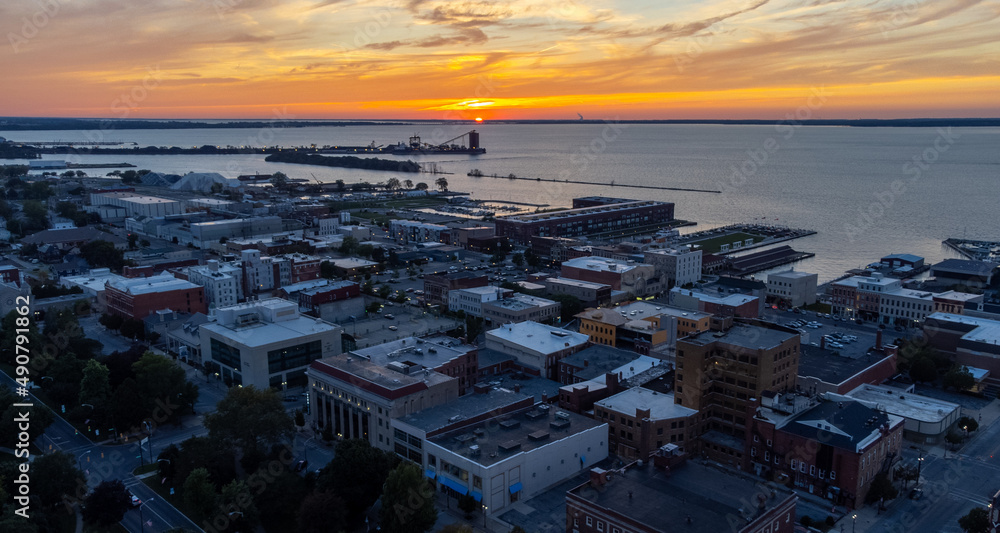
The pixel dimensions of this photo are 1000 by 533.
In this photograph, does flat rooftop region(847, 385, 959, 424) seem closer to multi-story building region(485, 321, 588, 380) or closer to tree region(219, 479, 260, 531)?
multi-story building region(485, 321, 588, 380)

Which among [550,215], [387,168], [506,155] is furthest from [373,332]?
[506,155]

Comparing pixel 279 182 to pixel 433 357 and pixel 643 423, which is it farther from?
pixel 643 423

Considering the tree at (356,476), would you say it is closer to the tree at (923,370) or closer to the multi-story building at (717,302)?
the multi-story building at (717,302)

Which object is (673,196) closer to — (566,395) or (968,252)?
(968,252)

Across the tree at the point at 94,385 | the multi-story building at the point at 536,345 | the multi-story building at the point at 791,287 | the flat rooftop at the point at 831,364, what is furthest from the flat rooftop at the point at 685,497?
the multi-story building at the point at 791,287

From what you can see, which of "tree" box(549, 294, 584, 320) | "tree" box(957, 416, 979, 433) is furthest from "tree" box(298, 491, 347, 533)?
"tree" box(549, 294, 584, 320)
